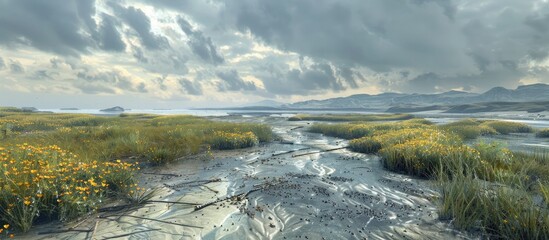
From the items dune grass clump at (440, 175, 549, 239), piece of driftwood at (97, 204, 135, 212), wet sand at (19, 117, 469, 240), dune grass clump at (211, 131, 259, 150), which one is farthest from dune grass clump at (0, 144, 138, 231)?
dune grass clump at (211, 131, 259, 150)

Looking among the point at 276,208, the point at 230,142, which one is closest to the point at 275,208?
the point at 276,208

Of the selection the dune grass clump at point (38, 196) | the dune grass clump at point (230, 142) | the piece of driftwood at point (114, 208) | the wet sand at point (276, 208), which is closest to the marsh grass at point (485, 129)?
the wet sand at point (276, 208)

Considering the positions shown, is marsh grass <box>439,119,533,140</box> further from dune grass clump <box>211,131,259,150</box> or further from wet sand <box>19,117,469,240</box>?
dune grass clump <box>211,131,259,150</box>

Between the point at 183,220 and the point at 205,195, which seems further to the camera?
the point at 205,195

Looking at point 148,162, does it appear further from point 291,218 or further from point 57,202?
point 291,218

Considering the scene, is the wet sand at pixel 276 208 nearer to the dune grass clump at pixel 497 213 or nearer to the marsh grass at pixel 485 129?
the dune grass clump at pixel 497 213

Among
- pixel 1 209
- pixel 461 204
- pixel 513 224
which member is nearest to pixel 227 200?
pixel 1 209

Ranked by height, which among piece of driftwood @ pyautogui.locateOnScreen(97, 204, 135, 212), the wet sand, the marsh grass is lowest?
the marsh grass

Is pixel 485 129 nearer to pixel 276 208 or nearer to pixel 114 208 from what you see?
pixel 276 208
